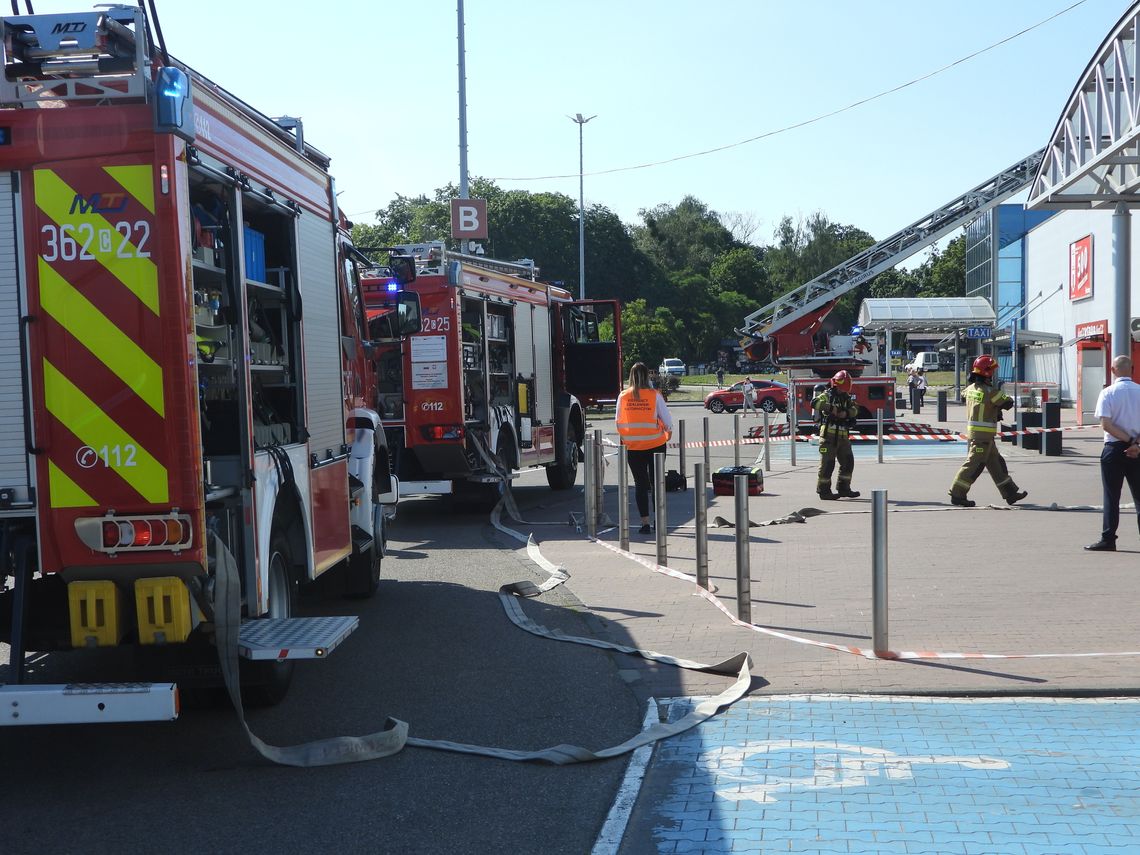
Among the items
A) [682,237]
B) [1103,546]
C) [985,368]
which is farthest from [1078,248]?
[682,237]

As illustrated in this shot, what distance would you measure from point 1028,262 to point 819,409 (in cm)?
4535

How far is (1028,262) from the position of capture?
187 ft

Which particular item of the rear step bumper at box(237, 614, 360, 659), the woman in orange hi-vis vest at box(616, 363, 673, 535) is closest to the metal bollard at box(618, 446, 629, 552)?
the woman in orange hi-vis vest at box(616, 363, 673, 535)

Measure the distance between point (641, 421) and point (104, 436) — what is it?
8.36 metres

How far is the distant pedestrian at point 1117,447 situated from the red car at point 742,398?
36565 millimetres

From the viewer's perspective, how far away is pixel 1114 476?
10.8 metres

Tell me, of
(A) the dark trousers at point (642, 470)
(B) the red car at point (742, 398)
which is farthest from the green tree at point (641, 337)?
(A) the dark trousers at point (642, 470)

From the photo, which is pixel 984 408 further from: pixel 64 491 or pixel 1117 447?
pixel 64 491

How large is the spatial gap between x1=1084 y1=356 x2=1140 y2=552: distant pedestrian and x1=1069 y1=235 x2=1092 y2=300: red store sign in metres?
36.7

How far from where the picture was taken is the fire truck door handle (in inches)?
204

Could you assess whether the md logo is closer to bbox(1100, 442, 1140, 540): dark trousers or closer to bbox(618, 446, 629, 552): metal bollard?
bbox(618, 446, 629, 552): metal bollard

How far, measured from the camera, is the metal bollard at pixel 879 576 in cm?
704

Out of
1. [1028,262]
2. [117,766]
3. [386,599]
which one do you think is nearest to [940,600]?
[386,599]

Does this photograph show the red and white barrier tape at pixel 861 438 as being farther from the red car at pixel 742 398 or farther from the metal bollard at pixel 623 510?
the metal bollard at pixel 623 510
